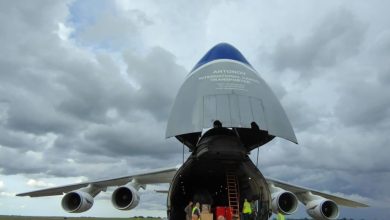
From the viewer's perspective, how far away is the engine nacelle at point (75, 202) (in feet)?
34.2

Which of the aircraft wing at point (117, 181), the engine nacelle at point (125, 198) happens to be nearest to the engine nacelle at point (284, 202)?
the engine nacelle at point (125, 198)

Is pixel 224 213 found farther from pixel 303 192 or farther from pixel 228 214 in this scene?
pixel 303 192

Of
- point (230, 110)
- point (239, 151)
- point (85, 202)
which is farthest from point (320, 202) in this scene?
point (85, 202)

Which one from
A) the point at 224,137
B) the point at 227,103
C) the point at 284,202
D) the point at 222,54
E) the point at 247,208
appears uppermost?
the point at 222,54

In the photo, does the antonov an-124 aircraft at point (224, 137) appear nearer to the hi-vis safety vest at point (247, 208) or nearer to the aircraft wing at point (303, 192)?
the hi-vis safety vest at point (247, 208)

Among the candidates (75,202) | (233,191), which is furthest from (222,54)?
(75,202)

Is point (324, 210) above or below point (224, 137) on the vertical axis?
below

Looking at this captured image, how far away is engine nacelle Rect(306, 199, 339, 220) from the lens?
10201 mm

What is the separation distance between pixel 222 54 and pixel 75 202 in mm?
5640

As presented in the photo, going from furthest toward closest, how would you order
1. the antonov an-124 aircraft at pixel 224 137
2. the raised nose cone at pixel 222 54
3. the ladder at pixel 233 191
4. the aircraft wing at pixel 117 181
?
the aircraft wing at pixel 117 181 → the ladder at pixel 233 191 → the raised nose cone at pixel 222 54 → the antonov an-124 aircraft at pixel 224 137

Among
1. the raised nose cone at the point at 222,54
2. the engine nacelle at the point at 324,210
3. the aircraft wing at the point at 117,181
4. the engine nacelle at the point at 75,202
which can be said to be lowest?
the engine nacelle at the point at 324,210

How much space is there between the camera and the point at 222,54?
916 centimetres

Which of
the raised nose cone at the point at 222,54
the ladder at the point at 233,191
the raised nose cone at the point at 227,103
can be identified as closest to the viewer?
the raised nose cone at the point at 227,103

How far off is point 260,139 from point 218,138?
5.32ft
